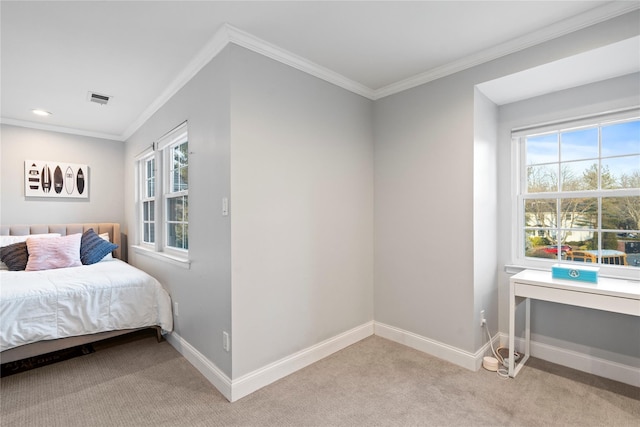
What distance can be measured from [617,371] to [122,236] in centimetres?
561

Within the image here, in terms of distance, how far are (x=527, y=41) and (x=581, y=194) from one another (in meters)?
1.24

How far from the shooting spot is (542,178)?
2633mm

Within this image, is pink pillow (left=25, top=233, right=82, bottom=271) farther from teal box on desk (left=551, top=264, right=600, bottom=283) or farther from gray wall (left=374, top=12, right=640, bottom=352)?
teal box on desk (left=551, top=264, right=600, bottom=283)

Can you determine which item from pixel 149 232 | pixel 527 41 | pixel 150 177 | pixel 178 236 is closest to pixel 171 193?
pixel 178 236

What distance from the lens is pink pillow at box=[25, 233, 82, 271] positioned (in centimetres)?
320

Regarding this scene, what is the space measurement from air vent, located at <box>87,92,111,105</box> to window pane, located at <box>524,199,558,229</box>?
4.14 metres

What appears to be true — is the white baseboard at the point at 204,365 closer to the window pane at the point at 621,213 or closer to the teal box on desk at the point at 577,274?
the teal box on desk at the point at 577,274

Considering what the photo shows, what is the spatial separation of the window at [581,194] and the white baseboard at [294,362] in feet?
5.31

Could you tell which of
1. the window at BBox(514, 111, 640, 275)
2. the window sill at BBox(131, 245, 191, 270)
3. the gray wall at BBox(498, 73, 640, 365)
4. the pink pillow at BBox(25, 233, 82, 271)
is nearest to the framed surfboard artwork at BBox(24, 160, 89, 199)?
the pink pillow at BBox(25, 233, 82, 271)

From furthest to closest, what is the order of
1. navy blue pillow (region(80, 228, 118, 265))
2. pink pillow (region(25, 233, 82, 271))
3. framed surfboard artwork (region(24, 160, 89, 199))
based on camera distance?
framed surfboard artwork (region(24, 160, 89, 199))
navy blue pillow (region(80, 228, 118, 265))
pink pillow (region(25, 233, 82, 271))

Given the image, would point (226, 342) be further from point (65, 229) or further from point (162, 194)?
point (65, 229)

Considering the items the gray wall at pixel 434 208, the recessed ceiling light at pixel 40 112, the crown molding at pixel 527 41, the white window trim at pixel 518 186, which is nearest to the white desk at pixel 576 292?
the white window trim at pixel 518 186

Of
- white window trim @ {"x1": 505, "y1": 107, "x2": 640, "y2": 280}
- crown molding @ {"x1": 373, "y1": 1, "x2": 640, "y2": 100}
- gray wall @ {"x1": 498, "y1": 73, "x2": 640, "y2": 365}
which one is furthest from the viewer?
white window trim @ {"x1": 505, "y1": 107, "x2": 640, "y2": 280}

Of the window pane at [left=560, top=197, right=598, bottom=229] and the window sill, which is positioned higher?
the window pane at [left=560, top=197, right=598, bottom=229]
